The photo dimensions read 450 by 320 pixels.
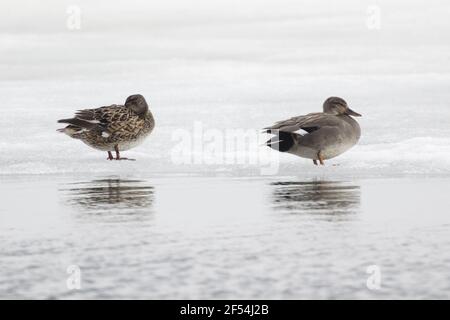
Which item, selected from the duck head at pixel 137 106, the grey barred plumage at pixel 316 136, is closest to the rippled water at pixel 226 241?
the grey barred plumage at pixel 316 136

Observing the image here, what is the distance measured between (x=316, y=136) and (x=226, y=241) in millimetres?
5698

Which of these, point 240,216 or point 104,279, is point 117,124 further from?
point 104,279

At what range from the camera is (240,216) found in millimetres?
7129

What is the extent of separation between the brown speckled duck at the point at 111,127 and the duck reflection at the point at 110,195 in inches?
91.8

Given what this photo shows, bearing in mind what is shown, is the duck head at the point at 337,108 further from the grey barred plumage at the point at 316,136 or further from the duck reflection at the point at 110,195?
the duck reflection at the point at 110,195

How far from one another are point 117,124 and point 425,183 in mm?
4865

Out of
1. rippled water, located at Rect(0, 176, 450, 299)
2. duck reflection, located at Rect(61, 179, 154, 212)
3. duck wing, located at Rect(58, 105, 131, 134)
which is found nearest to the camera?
rippled water, located at Rect(0, 176, 450, 299)

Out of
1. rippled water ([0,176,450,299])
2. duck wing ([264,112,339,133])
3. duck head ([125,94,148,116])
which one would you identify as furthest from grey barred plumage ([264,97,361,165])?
duck head ([125,94,148,116])

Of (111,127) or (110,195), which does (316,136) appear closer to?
(111,127)

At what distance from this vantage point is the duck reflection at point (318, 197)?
7535mm

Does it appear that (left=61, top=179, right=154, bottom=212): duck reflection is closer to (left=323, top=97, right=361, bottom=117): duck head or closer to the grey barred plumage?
the grey barred plumage

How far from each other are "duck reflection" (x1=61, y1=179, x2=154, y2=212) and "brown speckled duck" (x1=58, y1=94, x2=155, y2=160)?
2331mm

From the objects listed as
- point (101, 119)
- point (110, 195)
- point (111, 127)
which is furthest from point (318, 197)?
point (101, 119)

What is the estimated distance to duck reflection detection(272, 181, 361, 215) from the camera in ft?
24.7
